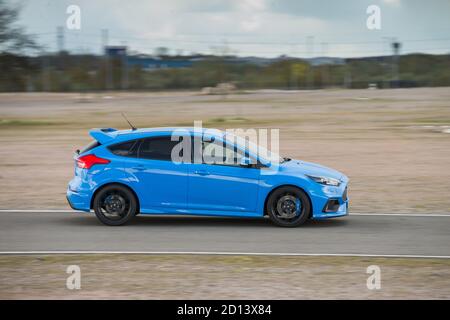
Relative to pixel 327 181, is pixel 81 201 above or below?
below

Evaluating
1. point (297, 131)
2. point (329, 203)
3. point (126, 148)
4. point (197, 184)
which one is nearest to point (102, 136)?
point (126, 148)

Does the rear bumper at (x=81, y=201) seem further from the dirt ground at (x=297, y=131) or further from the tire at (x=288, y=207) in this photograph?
the tire at (x=288, y=207)

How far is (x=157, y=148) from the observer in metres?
12.2

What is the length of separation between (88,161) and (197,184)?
1684mm

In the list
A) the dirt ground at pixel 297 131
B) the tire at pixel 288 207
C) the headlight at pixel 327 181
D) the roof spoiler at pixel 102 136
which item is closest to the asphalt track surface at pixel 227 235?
the tire at pixel 288 207

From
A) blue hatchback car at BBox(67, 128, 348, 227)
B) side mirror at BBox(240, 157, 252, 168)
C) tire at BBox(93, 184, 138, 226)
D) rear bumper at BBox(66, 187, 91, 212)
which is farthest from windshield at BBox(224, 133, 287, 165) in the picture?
rear bumper at BBox(66, 187, 91, 212)

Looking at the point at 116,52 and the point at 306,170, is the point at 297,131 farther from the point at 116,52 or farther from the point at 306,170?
the point at 116,52

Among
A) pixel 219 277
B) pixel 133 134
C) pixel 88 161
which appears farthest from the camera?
pixel 133 134

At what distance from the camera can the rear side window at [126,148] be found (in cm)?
1230

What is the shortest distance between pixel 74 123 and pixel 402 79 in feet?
155

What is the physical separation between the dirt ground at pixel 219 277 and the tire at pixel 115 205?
2.00m

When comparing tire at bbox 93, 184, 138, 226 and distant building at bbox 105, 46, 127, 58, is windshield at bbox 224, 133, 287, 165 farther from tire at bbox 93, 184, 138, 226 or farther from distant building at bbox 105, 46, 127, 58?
distant building at bbox 105, 46, 127, 58

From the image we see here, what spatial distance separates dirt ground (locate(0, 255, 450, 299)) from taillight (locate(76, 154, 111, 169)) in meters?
2.34

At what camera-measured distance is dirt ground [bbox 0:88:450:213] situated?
1680 cm
